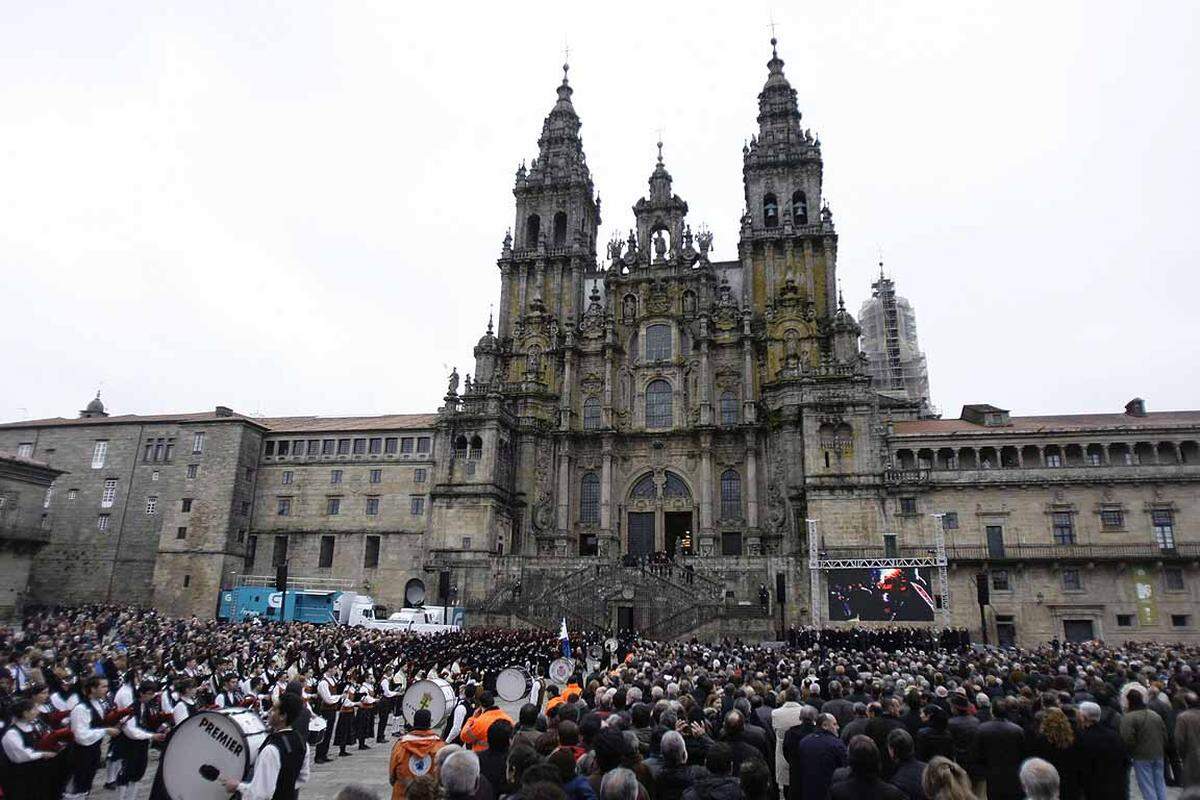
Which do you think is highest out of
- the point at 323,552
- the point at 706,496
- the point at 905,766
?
the point at 706,496

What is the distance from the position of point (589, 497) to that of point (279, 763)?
50081 mm

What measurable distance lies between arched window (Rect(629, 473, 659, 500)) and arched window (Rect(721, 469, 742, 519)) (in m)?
4.95

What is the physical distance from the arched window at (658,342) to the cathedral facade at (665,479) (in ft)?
0.52

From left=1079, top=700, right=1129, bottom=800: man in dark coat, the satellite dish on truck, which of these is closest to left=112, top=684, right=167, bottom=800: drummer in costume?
left=1079, top=700, right=1129, bottom=800: man in dark coat

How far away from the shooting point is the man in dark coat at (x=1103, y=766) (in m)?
9.01

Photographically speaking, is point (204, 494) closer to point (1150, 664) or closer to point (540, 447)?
point (540, 447)

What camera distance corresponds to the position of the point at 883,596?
43906mm

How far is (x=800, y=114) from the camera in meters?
63.7

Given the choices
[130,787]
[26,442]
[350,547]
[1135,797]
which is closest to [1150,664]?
[1135,797]

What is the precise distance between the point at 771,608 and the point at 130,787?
3772 centimetres

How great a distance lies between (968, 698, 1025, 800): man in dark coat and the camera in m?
8.92

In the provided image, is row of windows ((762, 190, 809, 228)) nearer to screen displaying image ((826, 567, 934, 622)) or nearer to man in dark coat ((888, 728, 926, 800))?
screen displaying image ((826, 567, 934, 622))

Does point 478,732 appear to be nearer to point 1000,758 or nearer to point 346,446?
point 1000,758

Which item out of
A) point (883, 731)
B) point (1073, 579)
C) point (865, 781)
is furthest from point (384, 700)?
point (1073, 579)
